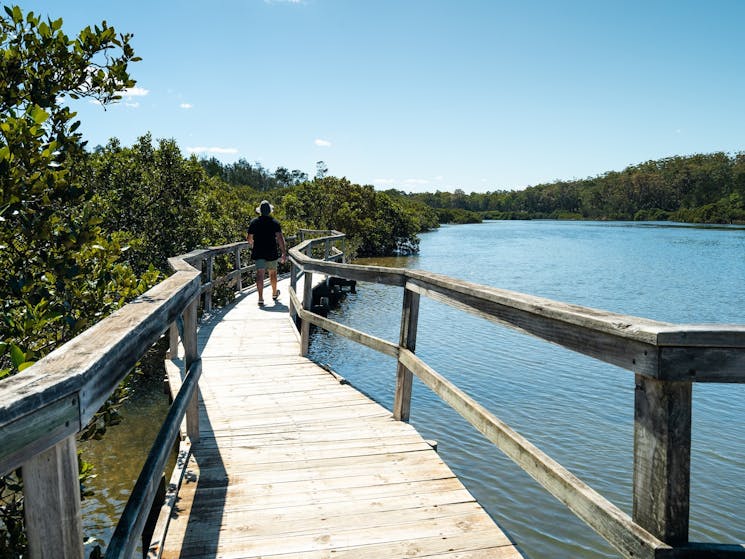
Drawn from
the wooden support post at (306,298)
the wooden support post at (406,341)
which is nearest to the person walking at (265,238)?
the wooden support post at (306,298)

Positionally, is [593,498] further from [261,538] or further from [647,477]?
[261,538]

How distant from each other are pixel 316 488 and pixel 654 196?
14136 centimetres

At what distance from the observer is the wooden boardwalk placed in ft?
9.13

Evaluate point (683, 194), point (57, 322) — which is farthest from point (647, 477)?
point (683, 194)

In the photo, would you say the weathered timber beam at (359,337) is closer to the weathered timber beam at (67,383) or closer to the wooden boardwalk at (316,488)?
the wooden boardwalk at (316,488)

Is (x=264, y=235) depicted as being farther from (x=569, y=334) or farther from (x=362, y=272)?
(x=569, y=334)

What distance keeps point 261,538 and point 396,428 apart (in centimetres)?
177

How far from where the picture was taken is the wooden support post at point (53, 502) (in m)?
1.24

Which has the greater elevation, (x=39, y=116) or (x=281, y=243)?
(x=39, y=116)

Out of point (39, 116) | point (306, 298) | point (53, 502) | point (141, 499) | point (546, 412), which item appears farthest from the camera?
point (546, 412)

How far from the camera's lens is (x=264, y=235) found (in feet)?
34.0

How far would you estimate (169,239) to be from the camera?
10508 mm

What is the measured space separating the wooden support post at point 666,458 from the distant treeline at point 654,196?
11146cm

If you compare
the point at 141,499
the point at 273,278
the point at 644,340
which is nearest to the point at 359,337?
the point at 141,499
